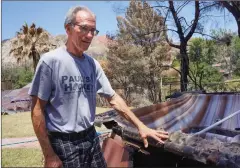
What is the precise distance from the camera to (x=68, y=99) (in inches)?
89.5

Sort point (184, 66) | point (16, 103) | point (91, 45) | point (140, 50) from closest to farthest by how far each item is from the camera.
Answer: point (91, 45) < point (184, 66) < point (16, 103) < point (140, 50)

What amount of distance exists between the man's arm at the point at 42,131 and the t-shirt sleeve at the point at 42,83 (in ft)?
0.12

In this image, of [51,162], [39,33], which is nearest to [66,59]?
[51,162]

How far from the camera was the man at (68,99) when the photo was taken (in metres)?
2.17

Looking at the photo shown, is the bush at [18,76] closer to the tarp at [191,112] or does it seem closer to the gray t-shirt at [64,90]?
the tarp at [191,112]

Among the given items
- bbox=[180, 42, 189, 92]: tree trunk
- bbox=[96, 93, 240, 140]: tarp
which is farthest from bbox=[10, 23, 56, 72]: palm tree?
bbox=[96, 93, 240, 140]: tarp

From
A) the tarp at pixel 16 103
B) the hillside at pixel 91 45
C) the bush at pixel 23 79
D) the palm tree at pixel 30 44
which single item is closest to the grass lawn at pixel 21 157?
the hillside at pixel 91 45

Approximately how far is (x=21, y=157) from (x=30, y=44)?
21.6m

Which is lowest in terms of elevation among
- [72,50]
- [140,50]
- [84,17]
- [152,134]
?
[152,134]

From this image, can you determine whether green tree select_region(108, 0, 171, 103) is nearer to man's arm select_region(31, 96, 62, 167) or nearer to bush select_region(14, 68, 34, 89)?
bush select_region(14, 68, 34, 89)

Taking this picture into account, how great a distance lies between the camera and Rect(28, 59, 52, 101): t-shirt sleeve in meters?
2.16

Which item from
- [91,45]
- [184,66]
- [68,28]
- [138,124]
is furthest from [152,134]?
[184,66]

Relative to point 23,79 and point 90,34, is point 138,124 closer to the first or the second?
point 90,34

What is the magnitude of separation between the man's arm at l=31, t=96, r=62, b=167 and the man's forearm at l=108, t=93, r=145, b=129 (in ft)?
2.17
